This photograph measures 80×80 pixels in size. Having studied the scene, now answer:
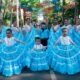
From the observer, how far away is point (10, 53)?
426 inches

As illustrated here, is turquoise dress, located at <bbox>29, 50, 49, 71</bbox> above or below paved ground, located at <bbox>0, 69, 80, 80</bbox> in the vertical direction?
above

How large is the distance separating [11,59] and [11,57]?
9 cm

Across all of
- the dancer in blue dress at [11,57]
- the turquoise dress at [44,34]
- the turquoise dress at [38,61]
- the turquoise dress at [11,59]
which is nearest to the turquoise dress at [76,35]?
the turquoise dress at [44,34]

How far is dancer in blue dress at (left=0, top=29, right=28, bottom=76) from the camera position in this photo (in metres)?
10.7

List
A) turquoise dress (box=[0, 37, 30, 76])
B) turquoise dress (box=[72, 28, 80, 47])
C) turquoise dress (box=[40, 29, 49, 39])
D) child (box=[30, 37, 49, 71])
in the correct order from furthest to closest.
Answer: turquoise dress (box=[40, 29, 49, 39]) < turquoise dress (box=[72, 28, 80, 47]) < child (box=[30, 37, 49, 71]) < turquoise dress (box=[0, 37, 30, 76])

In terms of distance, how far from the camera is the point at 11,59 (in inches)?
424

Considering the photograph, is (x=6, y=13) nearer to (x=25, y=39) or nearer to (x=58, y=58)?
(x=25, y=39)

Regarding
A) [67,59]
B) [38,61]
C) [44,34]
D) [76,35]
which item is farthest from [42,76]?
[44,34]

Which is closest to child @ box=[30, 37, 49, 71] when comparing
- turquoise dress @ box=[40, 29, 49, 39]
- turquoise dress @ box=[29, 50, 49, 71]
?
turquoise dress @ box=[29, 50, 49, 71]

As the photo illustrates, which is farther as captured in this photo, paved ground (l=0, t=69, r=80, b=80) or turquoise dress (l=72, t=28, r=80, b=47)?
turquoise dress (l=72, t=28, r=80, b=47)

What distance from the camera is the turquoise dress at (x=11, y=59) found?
1063cm

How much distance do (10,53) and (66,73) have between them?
1.88 meters

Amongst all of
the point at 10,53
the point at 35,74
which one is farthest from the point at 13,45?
the point at 35,74

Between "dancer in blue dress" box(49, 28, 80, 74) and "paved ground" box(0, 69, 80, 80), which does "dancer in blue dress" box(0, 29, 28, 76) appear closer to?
"paved ground" box(0, 69, 80, 80)
